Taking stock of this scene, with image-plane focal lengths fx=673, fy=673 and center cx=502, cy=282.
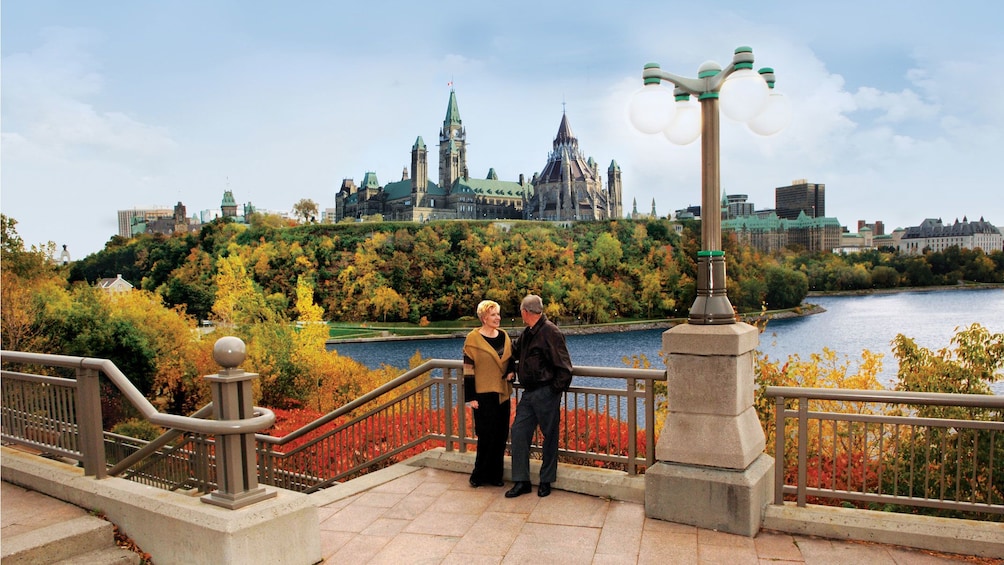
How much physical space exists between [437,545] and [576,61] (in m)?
132

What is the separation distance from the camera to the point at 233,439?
12.8 feet

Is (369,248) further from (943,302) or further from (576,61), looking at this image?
(943,302)

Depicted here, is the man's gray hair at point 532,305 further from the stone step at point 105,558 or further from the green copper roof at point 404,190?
the green copper roof at point 404,190

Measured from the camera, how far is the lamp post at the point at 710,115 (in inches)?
189

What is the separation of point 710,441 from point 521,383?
5.03 feet

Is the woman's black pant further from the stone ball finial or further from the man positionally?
the stone ball finial

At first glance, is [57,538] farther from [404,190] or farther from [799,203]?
[404,190]

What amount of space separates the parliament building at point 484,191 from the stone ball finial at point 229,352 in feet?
403

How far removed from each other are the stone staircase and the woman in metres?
2.61

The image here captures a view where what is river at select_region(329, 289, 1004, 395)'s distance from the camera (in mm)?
40875

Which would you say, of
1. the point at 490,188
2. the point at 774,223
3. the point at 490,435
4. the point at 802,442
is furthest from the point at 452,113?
the point at 802,442

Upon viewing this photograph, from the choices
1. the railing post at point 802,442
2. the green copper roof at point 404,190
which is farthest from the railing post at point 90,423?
the green copper roof at point 404,190

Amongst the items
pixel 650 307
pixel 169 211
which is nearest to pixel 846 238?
pixel 650 307

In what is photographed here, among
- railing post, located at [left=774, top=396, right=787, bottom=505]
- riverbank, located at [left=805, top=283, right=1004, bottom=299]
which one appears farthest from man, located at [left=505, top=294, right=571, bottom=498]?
riverbank, located at [left=805, top=283, right=1004, bottom=299]
